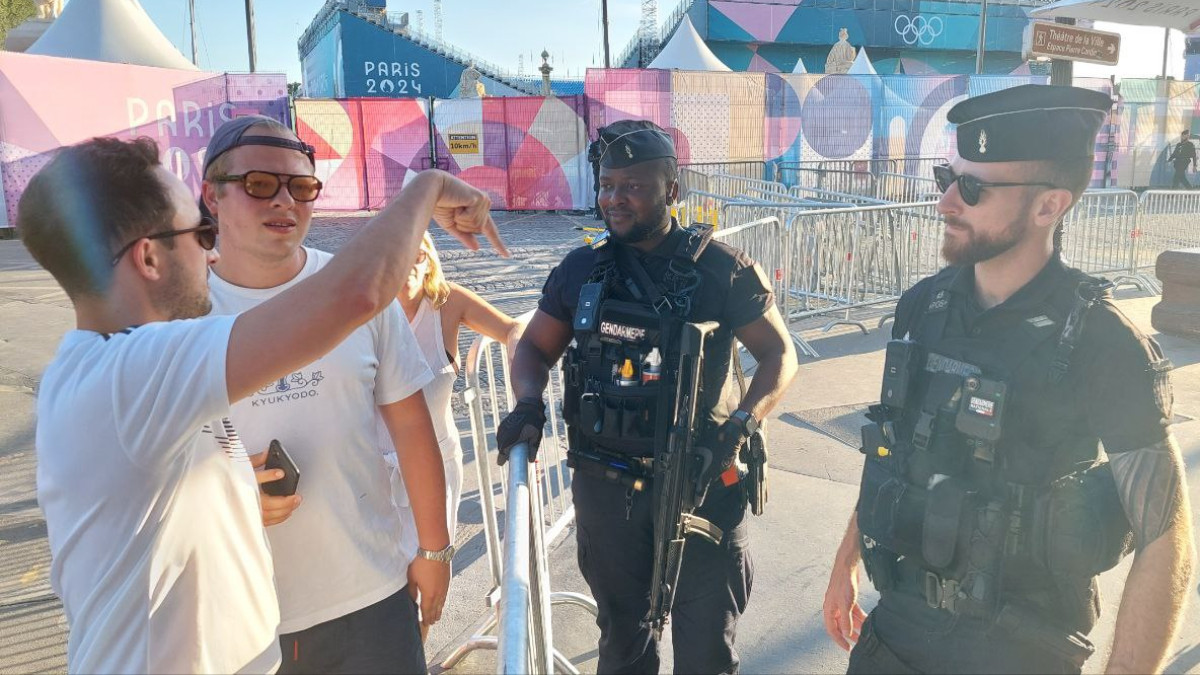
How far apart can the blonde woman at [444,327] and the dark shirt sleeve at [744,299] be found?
965 mm

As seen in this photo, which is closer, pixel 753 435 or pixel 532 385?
pixel 753 435

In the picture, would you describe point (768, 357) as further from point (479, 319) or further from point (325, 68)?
point (325, 68)

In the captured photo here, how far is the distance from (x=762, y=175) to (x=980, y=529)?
19099 millimetres

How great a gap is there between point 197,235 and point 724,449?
158 centimetres

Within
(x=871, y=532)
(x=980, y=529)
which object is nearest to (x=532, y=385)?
(x=871, y=532)

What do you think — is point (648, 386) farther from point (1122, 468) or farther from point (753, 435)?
point (1122, 468)

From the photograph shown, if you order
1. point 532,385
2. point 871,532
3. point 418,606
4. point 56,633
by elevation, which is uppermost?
point 532,385

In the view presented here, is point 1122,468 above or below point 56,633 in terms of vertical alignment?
above

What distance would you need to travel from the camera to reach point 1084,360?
1872 mm

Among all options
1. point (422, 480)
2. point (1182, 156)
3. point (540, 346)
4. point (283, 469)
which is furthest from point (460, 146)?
point (283, 469)

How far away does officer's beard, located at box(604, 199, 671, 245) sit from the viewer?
2799mm

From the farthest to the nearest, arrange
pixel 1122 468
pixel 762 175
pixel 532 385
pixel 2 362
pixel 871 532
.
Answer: pixel 762 175 → pixel 2 362 → pixel 532 385 → pixel 871 532 → pixel 1122 468

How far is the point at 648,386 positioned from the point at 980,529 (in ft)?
3.39

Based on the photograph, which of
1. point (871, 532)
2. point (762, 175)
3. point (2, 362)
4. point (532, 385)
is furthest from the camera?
point (762, 175)
